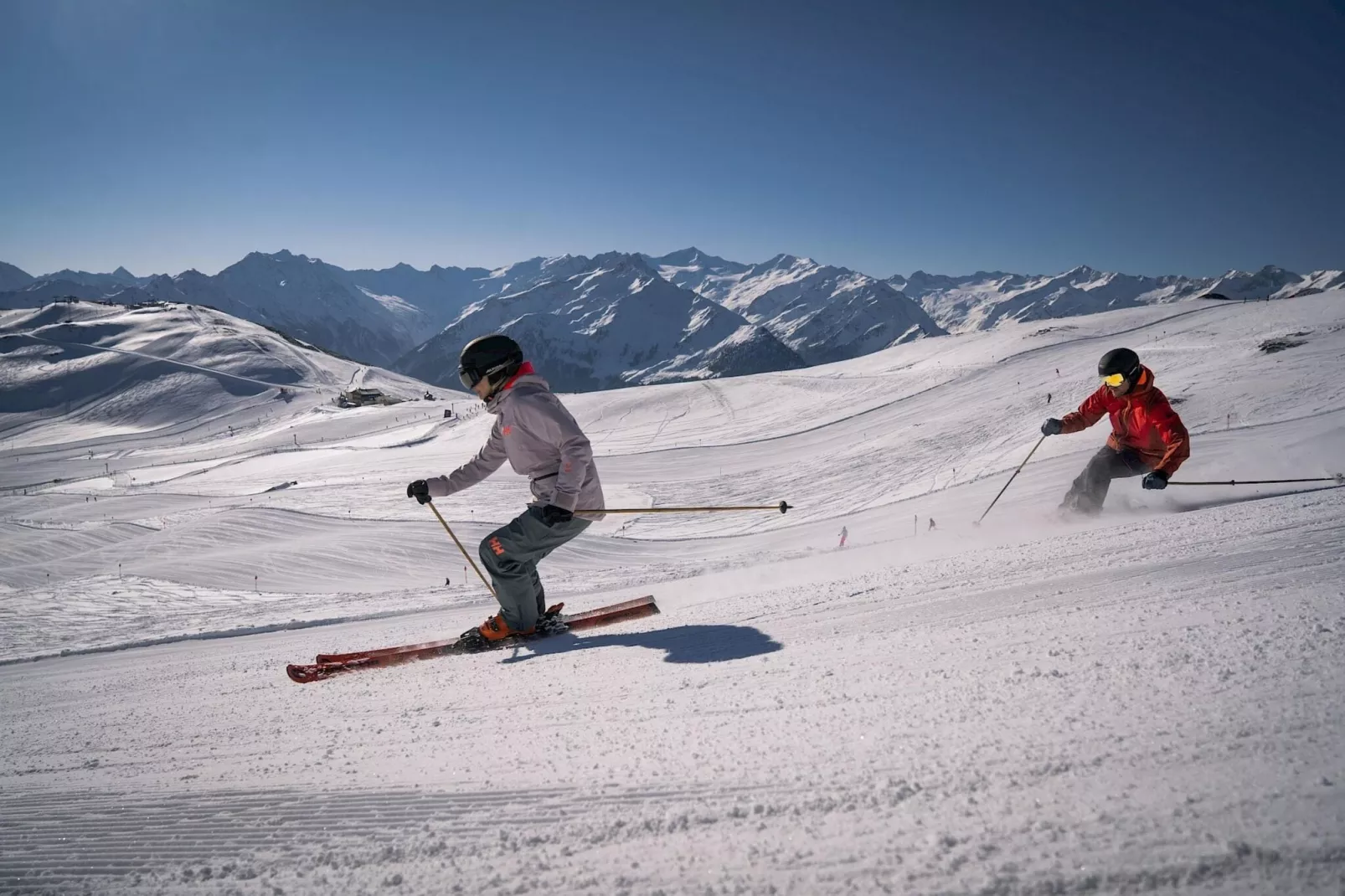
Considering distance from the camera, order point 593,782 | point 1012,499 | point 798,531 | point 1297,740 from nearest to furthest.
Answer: point 1297,740 → point 593,782 → point 1012,499 → point 798,531

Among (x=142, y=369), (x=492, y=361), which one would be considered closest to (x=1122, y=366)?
(x=492, y=361)

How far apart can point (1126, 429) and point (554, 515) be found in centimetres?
647

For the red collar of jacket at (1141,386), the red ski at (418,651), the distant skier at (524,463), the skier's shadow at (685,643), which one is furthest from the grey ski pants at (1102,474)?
the distant skier at (524,463)

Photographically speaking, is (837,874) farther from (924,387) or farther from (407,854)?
(924,387)

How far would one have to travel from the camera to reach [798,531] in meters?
15.9

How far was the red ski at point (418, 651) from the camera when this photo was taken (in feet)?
16.5

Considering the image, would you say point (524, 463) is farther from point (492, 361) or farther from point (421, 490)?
point (421, 490)

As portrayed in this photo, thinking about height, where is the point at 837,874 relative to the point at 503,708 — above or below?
above

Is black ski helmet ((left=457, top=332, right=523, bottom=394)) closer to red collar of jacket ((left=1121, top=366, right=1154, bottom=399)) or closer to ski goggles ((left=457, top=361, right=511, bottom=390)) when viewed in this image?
ski goggles ((left=457, top=361, right=511, bottom=390))

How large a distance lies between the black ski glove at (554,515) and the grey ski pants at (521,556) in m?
0.26

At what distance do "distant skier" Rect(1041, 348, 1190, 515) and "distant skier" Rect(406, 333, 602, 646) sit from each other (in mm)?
5597

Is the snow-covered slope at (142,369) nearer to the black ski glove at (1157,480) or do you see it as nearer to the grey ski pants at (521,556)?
the grey ski pants at (521,556)

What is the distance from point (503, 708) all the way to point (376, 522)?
17697 millimetres

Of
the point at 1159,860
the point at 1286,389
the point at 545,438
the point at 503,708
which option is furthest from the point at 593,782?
the point at 1286,389
